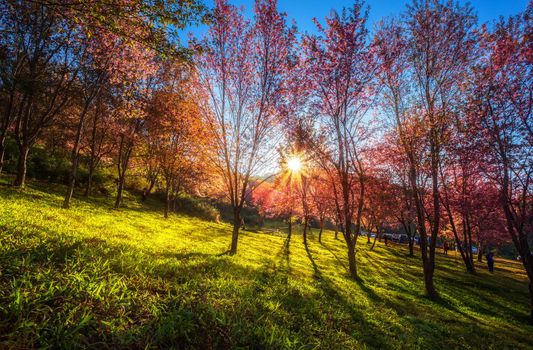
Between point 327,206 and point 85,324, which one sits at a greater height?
point 327,206

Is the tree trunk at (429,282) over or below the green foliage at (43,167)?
below

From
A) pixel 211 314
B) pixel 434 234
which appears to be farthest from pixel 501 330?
pixel 211 314

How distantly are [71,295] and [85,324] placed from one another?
89cm

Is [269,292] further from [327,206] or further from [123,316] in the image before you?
[327,206]

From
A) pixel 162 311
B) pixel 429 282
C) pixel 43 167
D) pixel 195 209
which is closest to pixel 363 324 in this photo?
pixel 162 311

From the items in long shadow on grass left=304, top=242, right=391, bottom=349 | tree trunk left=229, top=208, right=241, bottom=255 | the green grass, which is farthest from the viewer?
tree trunk left=229, top=208, right=241, bottom=255

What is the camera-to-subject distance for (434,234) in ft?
49.3

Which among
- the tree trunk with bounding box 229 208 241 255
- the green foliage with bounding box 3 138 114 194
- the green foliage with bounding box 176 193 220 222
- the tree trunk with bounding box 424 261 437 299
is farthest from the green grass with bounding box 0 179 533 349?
the green foliage with bounding box 176 193 220 222

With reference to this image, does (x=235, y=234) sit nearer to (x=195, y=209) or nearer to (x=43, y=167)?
(x=43, y=167)

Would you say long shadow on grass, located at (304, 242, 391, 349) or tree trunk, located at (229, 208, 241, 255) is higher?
tree trunk, located at (229, 208, 241, 255)

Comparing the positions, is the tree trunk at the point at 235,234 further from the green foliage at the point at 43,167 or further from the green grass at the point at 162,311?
the green foliage at the point at 43,167

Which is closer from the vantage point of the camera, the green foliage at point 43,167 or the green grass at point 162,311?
the green grass at point 162,311

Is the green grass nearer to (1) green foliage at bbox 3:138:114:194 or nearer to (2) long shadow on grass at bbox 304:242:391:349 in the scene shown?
(2) long shadow on grass at bbox 304:242:391:349

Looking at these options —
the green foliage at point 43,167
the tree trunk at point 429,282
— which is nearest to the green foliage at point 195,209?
the green foliage at point 43,167
